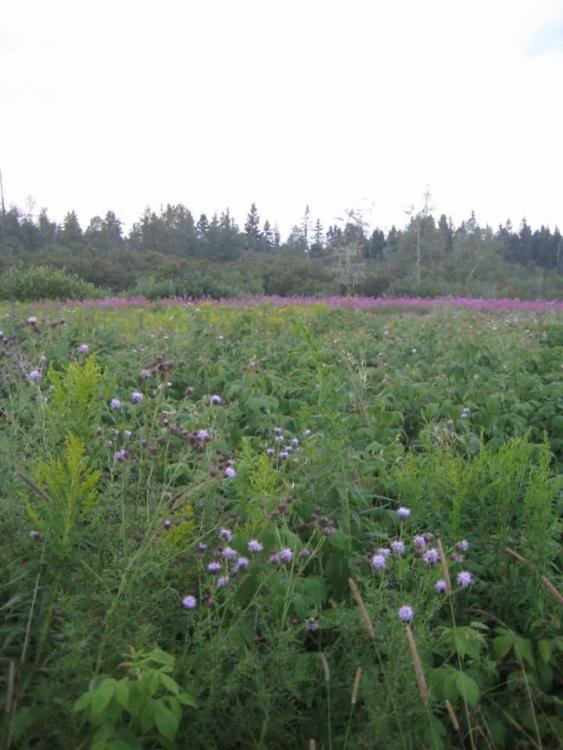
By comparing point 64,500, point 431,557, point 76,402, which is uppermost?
point 76,402

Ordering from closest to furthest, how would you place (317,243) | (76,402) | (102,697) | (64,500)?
1. (102,697)
2. (64,500)
3. (76,402)
4. (317,243)

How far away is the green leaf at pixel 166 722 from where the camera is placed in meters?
1.45

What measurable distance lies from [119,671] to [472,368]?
155 inches

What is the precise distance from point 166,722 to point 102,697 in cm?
15

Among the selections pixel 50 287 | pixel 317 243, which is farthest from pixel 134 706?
pixel 317 243

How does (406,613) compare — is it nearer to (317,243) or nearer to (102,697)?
(102,697)

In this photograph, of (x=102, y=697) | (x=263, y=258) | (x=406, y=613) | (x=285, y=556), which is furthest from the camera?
(x=263, y=258)

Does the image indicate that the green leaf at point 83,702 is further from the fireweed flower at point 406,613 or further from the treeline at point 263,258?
the treeline at point 263,258

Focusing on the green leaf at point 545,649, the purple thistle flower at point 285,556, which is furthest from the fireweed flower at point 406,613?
the green leaf at point 545,649

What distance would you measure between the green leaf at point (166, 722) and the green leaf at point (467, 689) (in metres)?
0.71

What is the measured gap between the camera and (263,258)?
45469 mm

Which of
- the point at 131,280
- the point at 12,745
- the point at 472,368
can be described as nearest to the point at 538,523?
the point at 12,745

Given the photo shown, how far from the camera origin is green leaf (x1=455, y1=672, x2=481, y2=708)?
67.9 inches

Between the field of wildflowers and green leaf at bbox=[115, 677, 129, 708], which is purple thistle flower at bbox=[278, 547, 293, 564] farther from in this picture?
green leaf at bbox=[115, 677, 129, 708]
